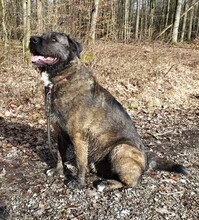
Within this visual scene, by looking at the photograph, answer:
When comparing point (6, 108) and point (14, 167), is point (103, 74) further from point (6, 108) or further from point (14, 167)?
point (14, 167)

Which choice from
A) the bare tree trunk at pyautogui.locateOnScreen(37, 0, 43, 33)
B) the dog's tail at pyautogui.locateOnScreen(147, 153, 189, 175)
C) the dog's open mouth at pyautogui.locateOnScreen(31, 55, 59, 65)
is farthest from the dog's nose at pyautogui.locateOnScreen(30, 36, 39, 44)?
the bare tree trunk at pyautogui.locateOnScreen(37, 0, 43, 33)

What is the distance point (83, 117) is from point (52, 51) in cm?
103

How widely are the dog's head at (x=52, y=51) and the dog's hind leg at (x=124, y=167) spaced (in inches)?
59.0

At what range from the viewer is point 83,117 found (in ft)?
13.6

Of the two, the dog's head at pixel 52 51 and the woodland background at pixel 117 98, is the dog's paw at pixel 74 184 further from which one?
the dog's head at pixel 52 51

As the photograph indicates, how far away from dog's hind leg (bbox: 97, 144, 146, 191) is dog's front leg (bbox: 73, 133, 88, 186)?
1.00 feet

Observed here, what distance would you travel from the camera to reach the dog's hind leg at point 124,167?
13.3 feet

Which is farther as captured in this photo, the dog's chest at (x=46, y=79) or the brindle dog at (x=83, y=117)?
the dog's chest at (x=46, y=79)

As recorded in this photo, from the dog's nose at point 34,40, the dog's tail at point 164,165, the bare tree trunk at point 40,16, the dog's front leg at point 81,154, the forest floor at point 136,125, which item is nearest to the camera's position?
the forest floor at point 136,125

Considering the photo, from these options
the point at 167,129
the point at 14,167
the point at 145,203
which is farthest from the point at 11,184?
the point at 167,129

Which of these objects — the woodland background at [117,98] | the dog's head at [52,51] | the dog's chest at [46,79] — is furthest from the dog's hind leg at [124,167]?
the dog's head at [52,51]

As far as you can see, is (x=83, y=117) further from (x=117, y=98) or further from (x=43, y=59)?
(x=117, y=98)

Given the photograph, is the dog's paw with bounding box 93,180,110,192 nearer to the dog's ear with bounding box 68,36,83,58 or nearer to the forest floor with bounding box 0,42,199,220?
the forest floor with bounding box 0,42,199,220

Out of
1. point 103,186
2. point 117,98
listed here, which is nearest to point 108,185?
point 103,186
